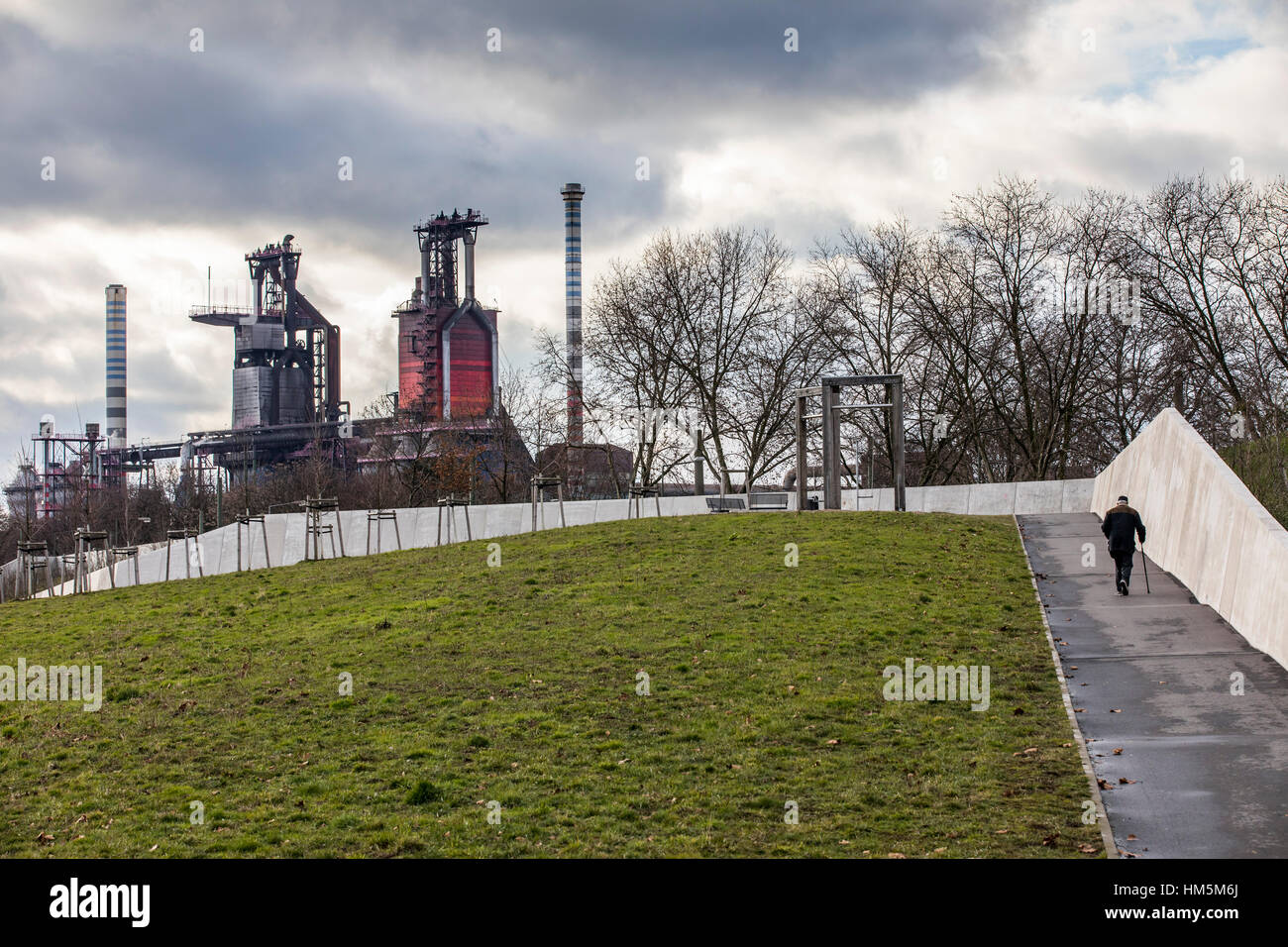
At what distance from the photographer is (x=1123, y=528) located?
20812 millimetres

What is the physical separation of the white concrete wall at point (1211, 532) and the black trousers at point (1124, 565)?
3.00 feet

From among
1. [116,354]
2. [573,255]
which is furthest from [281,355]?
[573,255]

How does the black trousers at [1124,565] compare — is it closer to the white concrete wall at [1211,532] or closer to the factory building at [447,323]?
the white concrete wall at [1211,532]

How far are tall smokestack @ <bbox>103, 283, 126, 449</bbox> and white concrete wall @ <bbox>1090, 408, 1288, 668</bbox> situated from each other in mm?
135522

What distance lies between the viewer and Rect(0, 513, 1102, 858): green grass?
9.77 metres

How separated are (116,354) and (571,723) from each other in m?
144

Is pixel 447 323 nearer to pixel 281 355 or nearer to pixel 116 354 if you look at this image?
pixel 281 355

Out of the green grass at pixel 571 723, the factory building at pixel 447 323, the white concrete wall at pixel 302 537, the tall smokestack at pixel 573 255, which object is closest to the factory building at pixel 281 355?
the factory building at pixel 447 323

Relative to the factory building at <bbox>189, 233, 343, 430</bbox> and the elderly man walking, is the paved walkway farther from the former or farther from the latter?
the factory building at <bbox>189, 233, 343, 430</bbox>

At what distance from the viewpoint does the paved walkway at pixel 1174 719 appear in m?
9.24

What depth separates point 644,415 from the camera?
6247 centimetres
